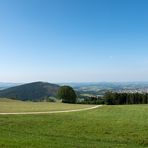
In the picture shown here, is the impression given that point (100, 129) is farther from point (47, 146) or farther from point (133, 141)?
point (47, 146)

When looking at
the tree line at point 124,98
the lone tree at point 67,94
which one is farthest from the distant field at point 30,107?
the tree line at point 124,98

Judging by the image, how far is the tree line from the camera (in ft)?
403

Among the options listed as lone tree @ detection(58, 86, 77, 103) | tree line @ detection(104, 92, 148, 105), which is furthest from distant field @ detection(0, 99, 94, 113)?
tree line @ detection(104, 92, 148, 105)

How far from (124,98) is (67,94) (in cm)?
2951

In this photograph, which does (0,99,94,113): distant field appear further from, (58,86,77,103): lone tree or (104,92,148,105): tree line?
(104,92,148,105): tree line

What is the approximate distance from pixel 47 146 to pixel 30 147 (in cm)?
133

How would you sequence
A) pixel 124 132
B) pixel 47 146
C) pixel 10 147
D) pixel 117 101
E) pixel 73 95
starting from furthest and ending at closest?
pixel 117 101 → pixel 73 95 → pixel 124 132 → pixel 47 146 → pixel 10 147

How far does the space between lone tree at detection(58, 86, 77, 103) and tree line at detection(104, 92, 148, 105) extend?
18064 millimetres

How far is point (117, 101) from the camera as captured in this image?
124062mm

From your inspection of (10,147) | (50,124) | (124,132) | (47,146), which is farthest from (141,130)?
(10,147)

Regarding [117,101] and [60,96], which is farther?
[117,101]

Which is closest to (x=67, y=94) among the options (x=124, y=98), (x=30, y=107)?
(x=124, y=98)

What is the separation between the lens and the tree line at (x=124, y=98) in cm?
12294

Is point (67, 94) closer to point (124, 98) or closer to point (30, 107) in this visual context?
point (124, 98)
